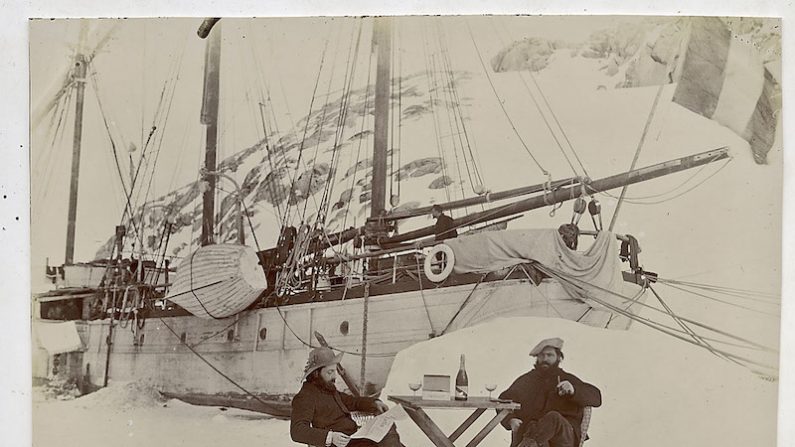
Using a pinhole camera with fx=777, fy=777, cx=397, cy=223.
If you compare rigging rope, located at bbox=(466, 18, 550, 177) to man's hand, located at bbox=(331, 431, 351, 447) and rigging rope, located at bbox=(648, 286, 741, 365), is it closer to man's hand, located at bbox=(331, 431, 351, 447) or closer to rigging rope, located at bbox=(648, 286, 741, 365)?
rigging rope, located at bbox=(648, 286, 741, 365)

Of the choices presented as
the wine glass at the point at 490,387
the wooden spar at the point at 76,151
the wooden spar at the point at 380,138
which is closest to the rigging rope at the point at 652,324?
the wine glass at the point at 490,387

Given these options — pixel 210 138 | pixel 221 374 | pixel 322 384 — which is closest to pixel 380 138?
pixel 210 138

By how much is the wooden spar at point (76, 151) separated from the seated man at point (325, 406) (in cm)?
79

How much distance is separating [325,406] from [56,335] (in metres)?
0.84

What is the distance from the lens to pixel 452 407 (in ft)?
7.41

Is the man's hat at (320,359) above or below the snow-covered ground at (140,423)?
above

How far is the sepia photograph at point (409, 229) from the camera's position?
7.50 feet

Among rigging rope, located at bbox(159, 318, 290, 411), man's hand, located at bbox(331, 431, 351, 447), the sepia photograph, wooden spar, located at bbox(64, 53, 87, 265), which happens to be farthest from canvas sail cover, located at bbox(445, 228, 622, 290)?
wooden spar, located at bbox(64, 53, 87, 265)

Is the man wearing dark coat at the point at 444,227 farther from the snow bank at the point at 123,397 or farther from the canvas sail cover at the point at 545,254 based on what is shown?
the snow bank at the point at 123,397

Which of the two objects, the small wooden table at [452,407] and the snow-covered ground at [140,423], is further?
the snow-covered ground at [140,423]

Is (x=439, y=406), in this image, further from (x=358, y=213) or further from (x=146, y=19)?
(x=146, y=19)

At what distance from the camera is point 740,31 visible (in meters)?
2.29

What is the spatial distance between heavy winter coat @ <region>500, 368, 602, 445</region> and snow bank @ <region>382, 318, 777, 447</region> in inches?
0.9

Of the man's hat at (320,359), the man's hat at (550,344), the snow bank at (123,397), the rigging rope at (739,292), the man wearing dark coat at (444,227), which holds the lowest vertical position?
the snow bank at (123,397)
